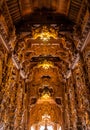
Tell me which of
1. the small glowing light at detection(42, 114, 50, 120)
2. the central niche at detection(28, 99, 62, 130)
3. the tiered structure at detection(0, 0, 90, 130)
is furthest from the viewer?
the small glowing light at detection(42, 114, 50, 120)

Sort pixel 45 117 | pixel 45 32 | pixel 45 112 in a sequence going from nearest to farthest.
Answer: pixel 45 32
pixel 45 112
pixel 45 117

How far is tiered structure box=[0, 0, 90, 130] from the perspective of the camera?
34.5ft

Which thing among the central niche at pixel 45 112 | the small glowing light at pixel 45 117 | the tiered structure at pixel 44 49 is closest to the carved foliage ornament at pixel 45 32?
the tiered structure at pixel 44 49

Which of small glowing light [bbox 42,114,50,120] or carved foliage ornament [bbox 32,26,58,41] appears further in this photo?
small glowing light [bbox 42,114,50,120]

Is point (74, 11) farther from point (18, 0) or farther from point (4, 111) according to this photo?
point (4, 111)

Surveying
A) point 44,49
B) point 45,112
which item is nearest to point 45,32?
point 44,49

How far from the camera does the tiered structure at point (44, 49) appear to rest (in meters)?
10.5

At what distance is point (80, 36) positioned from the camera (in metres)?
11.0

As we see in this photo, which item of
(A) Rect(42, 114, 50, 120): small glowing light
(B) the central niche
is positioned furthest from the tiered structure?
(A) Rect(42, 114, 50, 120): small glowing light

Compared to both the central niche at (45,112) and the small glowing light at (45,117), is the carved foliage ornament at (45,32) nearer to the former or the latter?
the central niche at (45,112)

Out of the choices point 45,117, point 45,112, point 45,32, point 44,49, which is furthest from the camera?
point 45,117

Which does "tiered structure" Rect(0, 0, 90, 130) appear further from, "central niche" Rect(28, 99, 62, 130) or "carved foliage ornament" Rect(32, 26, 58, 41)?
"central niche" Rect(28, 99, 62, 130)

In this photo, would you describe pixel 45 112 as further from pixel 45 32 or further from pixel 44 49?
pixel 45 32

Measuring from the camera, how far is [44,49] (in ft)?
49.9
